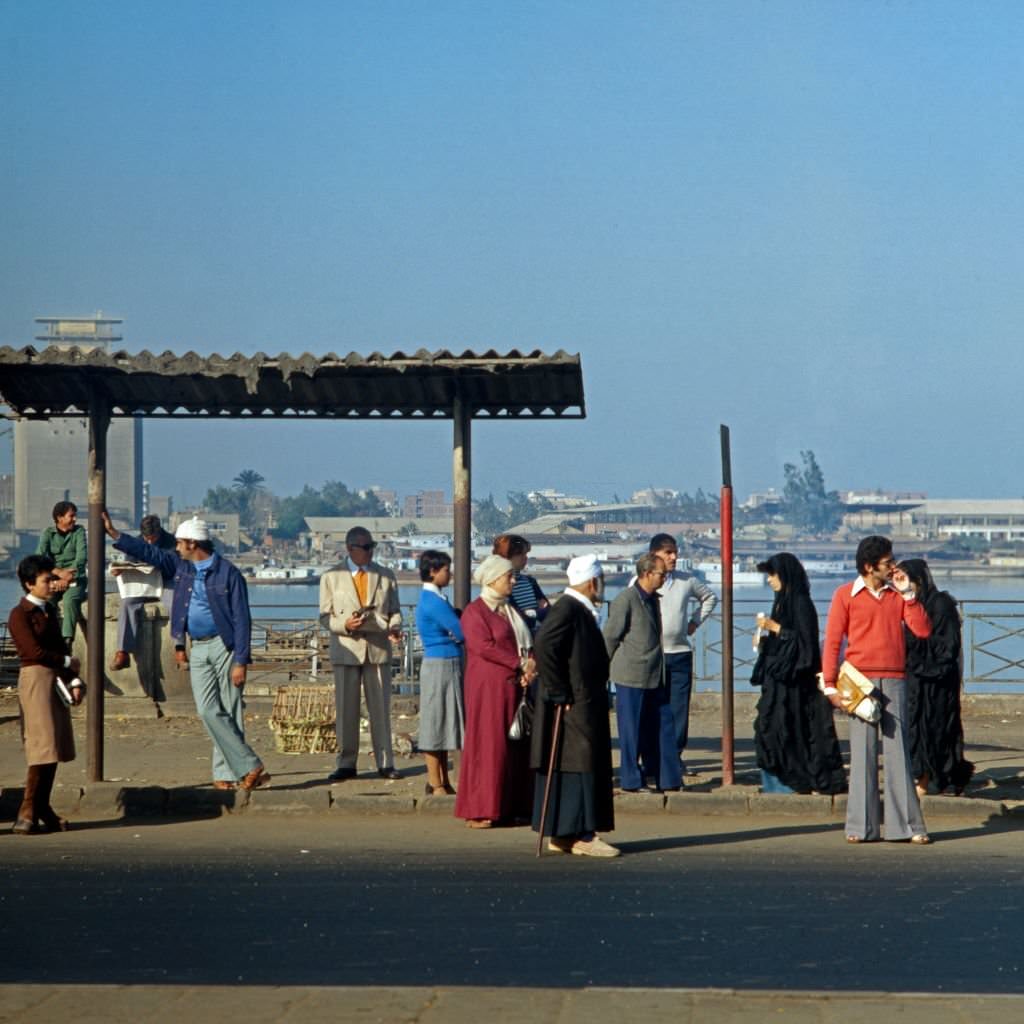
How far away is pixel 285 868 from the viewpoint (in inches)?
370

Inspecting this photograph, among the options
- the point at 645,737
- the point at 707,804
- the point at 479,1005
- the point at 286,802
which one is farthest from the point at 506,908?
the point at 645,737

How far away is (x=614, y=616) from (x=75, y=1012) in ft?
21.5

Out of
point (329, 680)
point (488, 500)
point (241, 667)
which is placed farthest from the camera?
point (488, 500)

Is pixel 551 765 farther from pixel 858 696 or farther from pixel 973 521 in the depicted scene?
pixel 973 521

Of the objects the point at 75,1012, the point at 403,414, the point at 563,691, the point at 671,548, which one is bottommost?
the point at 75,1012

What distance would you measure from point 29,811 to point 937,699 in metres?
6.16

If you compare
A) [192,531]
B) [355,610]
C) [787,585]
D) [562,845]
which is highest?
[192,531]

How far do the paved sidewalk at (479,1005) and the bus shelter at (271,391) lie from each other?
594 cm

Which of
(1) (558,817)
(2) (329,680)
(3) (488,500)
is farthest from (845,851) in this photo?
(3) (488,500)

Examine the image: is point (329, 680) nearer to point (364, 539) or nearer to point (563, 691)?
point (364, 539)

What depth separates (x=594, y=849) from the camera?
9734mm

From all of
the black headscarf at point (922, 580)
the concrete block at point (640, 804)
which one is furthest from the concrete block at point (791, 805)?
the black headscarf at point (922, 580)

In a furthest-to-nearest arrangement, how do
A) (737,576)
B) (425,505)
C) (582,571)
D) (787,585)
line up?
(737,576) < (425,505) < (787,585) < (582,571)

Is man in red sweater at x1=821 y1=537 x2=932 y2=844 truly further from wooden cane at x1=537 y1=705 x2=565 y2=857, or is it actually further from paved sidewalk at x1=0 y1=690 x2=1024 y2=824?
wooden cane at x1=537 y1=705 x2=565 y2=857
